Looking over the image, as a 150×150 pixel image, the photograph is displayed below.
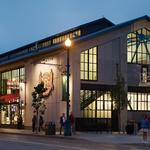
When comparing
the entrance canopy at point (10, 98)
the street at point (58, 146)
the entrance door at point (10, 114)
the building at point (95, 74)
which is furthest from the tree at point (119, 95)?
the street at point (58, 146)

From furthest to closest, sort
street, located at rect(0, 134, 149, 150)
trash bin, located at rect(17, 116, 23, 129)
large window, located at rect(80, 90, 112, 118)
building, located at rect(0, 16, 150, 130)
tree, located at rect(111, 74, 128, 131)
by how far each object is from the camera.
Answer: trash bin, located at rect(17, 116, 23, 129), large window, located at rect(80, 90, 112, 118), building, located at rect(0, 16, 150, 130), tree, located at rect(111, 74, 128, 131), street, located at rect(0, 134, 149, 150)

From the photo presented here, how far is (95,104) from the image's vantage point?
4994 centimetres

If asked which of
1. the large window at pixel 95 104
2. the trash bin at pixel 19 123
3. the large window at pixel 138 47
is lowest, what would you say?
the trash bin at pixel 19 123

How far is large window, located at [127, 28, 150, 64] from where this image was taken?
5322 cm

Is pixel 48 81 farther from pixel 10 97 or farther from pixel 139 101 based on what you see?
pixel 10 97

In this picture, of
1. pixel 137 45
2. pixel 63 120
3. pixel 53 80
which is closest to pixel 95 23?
pixel 137 45

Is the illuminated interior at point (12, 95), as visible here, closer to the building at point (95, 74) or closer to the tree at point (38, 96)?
the building at point (95, 74)

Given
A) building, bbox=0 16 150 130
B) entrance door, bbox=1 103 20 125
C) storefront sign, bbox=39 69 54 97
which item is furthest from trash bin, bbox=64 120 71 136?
entrance door, bbox=1 103 20 125

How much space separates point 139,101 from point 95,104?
5858mm

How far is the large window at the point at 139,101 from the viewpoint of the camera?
53031 millimetres

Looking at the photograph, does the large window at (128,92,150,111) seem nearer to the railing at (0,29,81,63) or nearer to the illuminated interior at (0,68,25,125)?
the railing at (0,29,81,63)

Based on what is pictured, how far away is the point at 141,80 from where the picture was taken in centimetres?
5291

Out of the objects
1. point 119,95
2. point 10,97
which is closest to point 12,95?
point 10,97

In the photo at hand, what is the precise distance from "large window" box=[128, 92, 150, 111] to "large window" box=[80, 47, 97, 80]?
5.20 m
